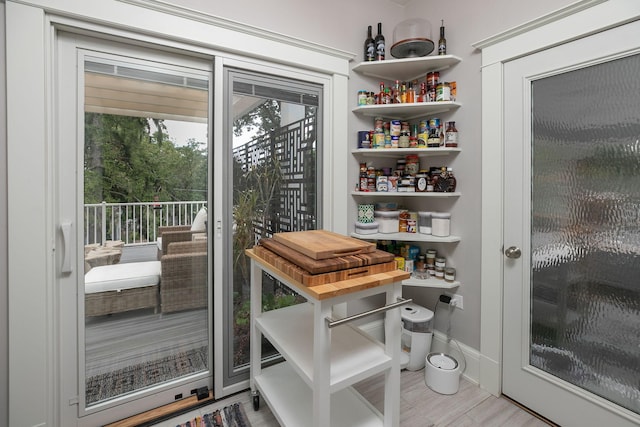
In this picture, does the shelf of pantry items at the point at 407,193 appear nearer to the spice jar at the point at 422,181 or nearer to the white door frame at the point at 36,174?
the spice jar at the point at 422,181

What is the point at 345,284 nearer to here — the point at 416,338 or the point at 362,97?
the point at 416,338

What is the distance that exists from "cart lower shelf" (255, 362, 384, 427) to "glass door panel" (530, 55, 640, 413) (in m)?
1.04

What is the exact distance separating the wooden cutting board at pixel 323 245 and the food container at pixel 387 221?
0.76m

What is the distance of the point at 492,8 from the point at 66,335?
2925 mm

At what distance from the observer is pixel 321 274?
3.61ft

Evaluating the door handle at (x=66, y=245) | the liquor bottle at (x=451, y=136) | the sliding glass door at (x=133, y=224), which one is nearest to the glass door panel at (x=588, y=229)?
the liquor bottle at (x=451, y=136)

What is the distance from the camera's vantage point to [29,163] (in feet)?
4.23

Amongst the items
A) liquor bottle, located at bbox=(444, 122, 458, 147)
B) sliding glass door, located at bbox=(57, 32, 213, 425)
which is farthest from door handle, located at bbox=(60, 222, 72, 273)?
liquor bottle, located at bbox=(444, 122, 458, 147)

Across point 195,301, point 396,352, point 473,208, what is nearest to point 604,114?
point 473,208

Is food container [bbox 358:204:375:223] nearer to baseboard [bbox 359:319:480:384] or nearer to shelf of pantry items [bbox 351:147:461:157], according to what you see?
shelf of pantry items [bbox 351:147:461:157]

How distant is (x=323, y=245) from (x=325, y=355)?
0.42m

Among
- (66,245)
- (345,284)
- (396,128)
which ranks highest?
(396,128)

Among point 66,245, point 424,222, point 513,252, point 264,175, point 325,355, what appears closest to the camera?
point 325,355

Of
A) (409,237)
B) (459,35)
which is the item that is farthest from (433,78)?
(409,237)
